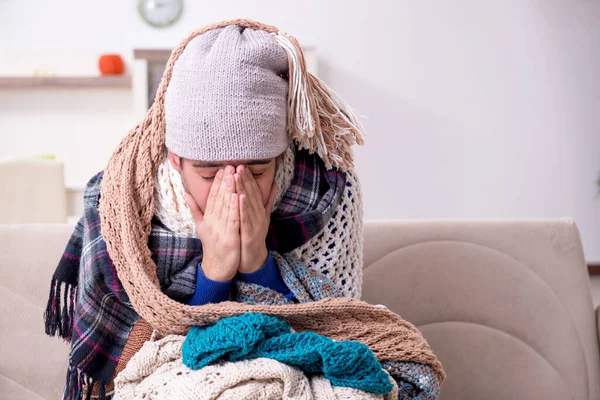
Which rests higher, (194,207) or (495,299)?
(194,207)

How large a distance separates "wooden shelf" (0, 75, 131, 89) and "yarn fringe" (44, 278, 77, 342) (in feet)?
10.3

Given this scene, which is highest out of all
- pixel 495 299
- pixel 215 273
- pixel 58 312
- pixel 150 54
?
pixel 150 54

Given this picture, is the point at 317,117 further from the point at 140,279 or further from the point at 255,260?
the point at 140,279

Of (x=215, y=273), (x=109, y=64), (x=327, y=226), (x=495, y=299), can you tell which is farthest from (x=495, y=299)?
(x=109, y=64)

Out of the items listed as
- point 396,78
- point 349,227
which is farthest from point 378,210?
point 349,227

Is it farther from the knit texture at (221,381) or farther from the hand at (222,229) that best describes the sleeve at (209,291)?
the knit texture at (221,381)

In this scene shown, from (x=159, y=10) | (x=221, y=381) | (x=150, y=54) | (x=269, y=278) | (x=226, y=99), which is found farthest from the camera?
(x=159, y=10)

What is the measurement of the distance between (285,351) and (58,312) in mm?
531

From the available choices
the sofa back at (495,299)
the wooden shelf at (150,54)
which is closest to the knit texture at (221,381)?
the sofa back at (495,299)

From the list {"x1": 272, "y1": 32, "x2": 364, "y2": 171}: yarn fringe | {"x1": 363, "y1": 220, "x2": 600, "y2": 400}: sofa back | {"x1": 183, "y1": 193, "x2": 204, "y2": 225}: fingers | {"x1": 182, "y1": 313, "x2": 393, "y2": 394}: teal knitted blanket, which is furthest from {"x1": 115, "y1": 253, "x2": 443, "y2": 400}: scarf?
{"x1": 363, "y1": 220, "x2": 600, "y2": 400}: sofa back

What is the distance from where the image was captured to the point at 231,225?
111 cm

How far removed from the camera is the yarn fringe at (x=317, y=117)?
Answer: 1146mm

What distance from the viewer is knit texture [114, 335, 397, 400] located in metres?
0.91

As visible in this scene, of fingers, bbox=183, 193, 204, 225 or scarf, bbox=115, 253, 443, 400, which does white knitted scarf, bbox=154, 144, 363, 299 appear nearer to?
fingers, bbox=183, 193, 204, 225
